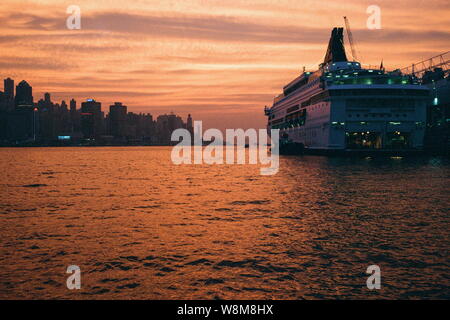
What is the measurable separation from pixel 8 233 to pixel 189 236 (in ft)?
24.6

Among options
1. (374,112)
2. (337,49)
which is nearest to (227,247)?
(374,112)

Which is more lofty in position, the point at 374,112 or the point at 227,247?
the point at 374,112

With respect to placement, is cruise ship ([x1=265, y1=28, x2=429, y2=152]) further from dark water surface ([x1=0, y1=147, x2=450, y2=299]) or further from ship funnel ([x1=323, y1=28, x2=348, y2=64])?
dark water surface ([x1=0, y1=147, x2=450, y2=299])

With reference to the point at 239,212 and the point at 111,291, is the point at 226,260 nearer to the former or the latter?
the point at 111,291

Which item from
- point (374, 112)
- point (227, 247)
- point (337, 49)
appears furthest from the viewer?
point (337, 49)

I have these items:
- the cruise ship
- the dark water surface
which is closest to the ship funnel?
the cruise ship

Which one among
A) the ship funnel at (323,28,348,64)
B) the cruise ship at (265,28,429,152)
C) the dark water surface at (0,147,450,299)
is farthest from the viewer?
the ship funnel at (323,28,348,64)

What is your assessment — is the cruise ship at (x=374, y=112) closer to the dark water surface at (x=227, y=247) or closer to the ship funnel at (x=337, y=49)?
the ship funnel at (x=337, y=49)

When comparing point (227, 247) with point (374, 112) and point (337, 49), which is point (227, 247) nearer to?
point (374, 112)

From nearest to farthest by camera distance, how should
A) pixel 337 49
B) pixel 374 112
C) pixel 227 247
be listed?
1. pixel 227 247
2. pixel 374 112
3. pixel 337 49

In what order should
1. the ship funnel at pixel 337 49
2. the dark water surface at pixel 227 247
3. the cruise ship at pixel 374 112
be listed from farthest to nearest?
1. the ship funnel at pixel 337 49
2. the cruise ship at pixel 374 112
3. the dark water surface at pixel 227 247

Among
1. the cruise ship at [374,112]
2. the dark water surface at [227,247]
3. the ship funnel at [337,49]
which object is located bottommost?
the dark water surface at [227,247]

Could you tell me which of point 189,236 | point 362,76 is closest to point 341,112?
point 362,76

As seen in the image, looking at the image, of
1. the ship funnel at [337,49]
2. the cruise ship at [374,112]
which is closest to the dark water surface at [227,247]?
the cruise ship at [374,112]
